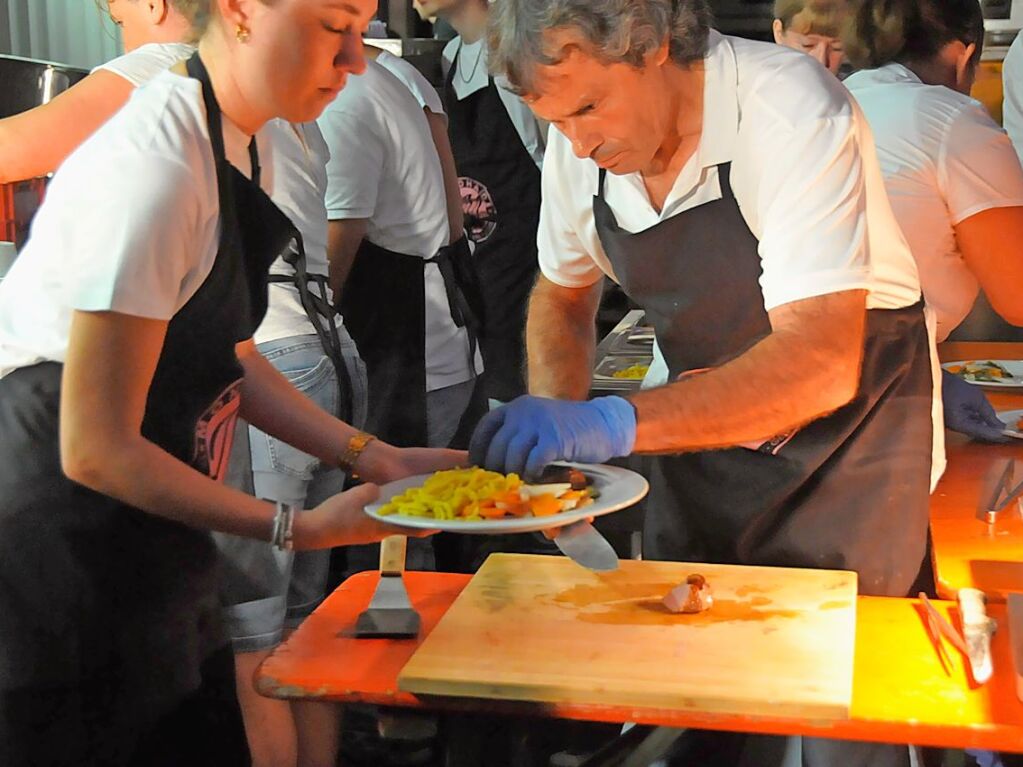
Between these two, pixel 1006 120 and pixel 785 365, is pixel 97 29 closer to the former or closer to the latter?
pixel 785 365

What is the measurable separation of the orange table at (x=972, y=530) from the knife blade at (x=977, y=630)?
0.22ft

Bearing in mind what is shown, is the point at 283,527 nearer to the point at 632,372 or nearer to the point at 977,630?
the point at 977,630

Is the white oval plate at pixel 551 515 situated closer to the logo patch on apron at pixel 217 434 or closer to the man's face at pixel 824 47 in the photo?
the logo patch on apron at pixel 217 434

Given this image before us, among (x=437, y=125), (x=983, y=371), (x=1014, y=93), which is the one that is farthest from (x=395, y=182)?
(x=1014, y=93)

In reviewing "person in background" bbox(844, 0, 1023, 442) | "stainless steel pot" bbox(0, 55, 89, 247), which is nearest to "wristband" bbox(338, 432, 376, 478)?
"stainless steel pot" bbox(0, 55, 89, 247)

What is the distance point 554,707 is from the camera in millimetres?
985

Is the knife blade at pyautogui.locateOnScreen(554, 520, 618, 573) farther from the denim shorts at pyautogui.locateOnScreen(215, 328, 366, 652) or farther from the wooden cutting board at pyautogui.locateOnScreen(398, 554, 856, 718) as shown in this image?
the denim shorts at pyautogui.locateOnScreen(215, 328, 366, 652)

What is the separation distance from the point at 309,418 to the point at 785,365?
1.54 ft

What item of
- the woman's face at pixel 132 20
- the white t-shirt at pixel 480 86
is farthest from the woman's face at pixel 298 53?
the white t-shirt at pixel 480 86

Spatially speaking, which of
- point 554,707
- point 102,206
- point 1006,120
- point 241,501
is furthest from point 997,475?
point 1006,120

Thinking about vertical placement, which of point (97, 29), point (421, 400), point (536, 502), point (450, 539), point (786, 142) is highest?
point (97, 29)

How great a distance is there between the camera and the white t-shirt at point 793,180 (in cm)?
122

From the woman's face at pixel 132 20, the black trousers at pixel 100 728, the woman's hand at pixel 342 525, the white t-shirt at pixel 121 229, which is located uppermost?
the woman's face at pixel 132 20

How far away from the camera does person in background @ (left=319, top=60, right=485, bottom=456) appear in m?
1.46
